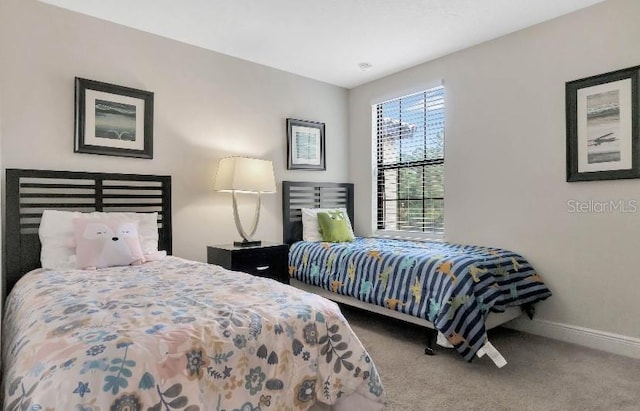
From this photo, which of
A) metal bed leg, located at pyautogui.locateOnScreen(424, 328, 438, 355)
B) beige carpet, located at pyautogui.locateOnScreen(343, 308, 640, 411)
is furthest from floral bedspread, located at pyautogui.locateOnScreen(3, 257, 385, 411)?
metal bed leg, located at pyautogui.locateOnScreen(424, 328, 438, 355)

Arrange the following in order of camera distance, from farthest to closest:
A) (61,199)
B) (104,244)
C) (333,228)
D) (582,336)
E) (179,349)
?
(333,228) < (582,336) < (61,199) < (104,244) < (179,349)

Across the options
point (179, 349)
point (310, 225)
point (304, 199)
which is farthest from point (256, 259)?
point (179, 349)

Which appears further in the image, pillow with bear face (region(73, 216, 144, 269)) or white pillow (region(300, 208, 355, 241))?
white pillow (region(300, 208, 355, 241))

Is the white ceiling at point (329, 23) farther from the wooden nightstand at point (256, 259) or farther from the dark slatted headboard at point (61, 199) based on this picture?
the wooden nightstand at point (256, 259)

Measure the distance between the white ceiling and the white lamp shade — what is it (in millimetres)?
1032

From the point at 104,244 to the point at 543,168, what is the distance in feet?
10.4

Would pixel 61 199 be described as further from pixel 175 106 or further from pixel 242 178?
pixel 242 178

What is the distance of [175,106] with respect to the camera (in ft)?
10.7

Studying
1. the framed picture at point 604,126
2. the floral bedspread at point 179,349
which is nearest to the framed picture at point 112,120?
the floral bedspread at point 179,349

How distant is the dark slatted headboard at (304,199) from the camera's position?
156 inches

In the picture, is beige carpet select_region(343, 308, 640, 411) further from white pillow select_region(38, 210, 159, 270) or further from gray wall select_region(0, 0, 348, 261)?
white pillow select_region(38, 210, 159, 270)

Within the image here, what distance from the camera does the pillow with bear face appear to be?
234 cm

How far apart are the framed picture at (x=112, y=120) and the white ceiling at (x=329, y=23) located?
0.54 metres

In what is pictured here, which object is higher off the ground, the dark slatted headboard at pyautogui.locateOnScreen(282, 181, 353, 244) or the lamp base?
the dark slatted headboard at pyautogui.locateOnScreen(282, 181, 353, 244)
